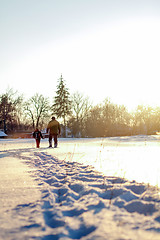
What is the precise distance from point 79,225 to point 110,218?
0.36 metres

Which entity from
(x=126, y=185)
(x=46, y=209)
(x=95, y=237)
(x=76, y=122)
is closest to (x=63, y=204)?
(x=46, y=209)

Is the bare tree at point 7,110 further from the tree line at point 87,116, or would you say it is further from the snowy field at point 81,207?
the snowy field at point 81,207

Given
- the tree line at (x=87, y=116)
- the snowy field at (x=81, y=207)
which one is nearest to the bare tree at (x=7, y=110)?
the tree line at (x=87, y=116)

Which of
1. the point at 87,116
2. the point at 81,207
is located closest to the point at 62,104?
the point at 87,116

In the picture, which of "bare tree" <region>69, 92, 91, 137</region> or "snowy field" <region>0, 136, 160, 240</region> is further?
"bare tree" <region>69, 92, 91, 137</region>

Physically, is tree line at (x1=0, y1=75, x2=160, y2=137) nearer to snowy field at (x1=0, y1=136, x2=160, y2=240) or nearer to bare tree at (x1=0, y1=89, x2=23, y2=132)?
bare tree at (x1=0, y1=89, x2=23, y2=132)

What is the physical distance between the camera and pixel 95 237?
5.81ft

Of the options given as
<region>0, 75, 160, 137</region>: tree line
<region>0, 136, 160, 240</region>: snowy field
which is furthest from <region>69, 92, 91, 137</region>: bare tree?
<region>0, 136, 160, 240</region>: snowy field

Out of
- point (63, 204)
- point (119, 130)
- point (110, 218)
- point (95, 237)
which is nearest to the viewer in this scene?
point (95, 237)

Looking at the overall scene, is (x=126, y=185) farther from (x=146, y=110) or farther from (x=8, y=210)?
(x=146, y=110)

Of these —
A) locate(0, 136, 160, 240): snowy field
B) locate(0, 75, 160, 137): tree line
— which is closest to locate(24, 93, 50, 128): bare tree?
locate(0, 75, 160, 137): tree line

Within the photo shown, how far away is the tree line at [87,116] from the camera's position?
44.5 m

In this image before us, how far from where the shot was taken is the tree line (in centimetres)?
4450

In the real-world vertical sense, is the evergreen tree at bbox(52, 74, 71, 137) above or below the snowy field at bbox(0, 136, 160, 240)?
above
